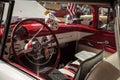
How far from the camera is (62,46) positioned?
10.8 ft

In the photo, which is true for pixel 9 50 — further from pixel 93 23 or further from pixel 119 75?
pixel 93 23

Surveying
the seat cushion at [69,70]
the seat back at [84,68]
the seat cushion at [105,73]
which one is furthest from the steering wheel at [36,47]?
the seat cushion at [105,73]

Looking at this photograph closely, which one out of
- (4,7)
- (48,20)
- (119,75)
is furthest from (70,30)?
(119,75)

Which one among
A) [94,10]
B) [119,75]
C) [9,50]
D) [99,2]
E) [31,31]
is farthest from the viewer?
[94,10]

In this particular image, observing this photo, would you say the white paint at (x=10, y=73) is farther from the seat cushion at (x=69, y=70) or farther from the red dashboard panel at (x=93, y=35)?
the red dashboard panel at (x=93, y=35)

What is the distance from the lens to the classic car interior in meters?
1.45

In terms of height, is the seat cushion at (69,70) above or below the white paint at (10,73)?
below

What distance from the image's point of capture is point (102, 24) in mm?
3166

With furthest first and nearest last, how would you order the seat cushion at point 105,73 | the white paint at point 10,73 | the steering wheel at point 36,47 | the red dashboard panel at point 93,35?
the red dashboard panel at point 93,35, the steering wheel at point 36,47, the white paint at point 10,73, the seat cushion at point 105,73

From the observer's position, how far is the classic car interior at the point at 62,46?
1.45 metres

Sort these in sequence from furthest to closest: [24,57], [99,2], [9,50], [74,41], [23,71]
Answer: [74,41], [24,57], [9,50], [23,71], [99,2]

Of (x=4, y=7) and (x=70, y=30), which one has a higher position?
(x=4, y=7)

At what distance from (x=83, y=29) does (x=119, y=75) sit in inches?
82.6

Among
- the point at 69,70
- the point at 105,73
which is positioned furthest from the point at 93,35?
the point at 105,73
